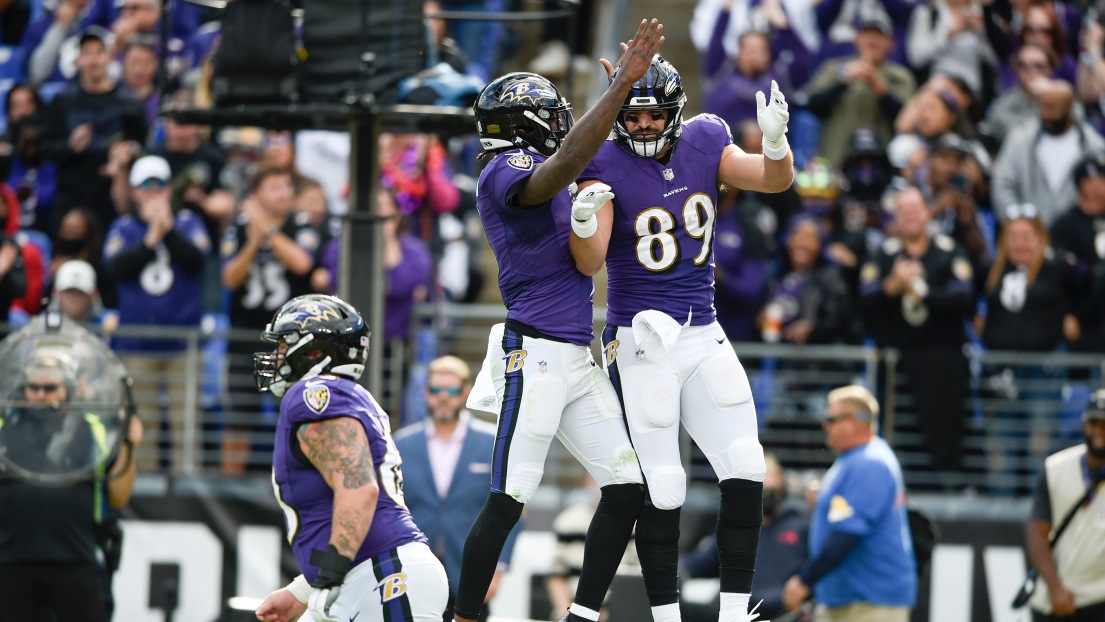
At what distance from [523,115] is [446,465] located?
397cm

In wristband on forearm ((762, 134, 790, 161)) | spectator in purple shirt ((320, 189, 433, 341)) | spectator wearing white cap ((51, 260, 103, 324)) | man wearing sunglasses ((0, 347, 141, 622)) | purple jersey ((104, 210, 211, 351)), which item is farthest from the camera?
purple jersey ((104, 210, 211, 351))

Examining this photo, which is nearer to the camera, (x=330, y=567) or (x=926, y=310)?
(x=330, y=567)

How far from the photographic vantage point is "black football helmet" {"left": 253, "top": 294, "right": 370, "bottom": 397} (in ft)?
21.2

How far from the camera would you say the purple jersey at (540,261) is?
6539mm

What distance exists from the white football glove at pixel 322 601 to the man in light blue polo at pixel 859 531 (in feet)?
14.7

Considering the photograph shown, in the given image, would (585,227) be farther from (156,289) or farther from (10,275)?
(10,275)

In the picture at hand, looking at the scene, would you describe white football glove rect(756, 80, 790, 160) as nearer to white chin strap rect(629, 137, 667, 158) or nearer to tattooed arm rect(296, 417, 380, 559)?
white chin strap rect(629, 137, 667, 158)

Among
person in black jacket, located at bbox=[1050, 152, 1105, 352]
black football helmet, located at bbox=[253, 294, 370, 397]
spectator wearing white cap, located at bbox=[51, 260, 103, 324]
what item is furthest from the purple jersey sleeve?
person in black jacket, located at bbox=[1050, 152, 1105, 352]

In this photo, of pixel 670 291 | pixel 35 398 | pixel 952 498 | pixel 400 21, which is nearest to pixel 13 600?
pixel 35 398

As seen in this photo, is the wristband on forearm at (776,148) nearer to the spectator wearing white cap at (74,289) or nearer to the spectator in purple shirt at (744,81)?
the spectator wearing white cap at (74,289)

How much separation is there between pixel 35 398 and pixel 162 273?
243 centimetres

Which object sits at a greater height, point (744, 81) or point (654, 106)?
point (744, 81)

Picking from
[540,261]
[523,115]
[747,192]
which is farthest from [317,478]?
[747,192]

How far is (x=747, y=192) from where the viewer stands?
1212cm
